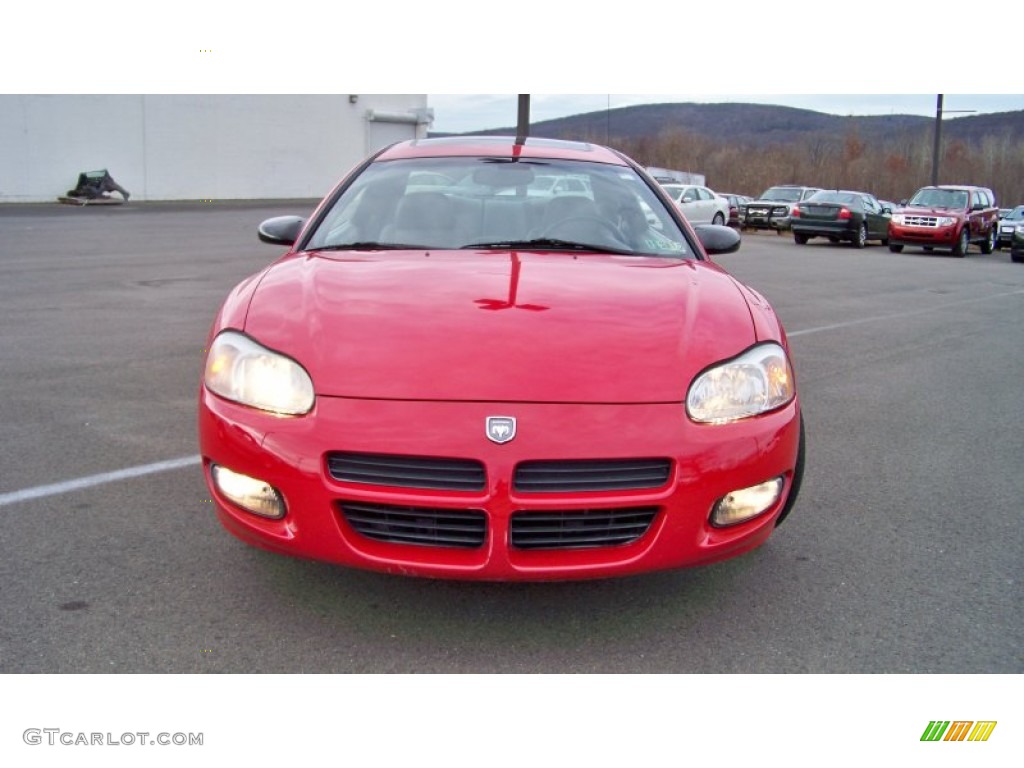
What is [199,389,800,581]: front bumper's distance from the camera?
8.32ft

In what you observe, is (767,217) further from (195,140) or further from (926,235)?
(195,140)

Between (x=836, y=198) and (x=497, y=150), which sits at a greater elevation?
(x=497, y=150)

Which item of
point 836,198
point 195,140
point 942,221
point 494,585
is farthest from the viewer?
point 195,140

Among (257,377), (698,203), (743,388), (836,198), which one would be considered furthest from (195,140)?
(743,388)

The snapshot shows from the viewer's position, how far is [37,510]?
144 inches

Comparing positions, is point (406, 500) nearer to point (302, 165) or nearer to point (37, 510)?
point (37, 510)

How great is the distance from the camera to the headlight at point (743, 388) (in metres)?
2.74

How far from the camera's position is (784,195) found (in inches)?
1267

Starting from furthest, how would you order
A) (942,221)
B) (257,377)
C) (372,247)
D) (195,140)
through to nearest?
(195,140) → (942,221) → (372,247) → (257,377)

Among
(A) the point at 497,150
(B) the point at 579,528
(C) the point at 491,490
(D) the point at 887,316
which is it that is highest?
(A) the point at 497,150

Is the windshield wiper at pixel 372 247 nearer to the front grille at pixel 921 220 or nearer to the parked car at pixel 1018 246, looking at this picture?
the parked car at pixel 1018 246

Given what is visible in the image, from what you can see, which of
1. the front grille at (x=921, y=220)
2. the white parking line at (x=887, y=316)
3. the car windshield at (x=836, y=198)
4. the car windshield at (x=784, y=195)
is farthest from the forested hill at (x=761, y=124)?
the white parking line at (x=887, y=316)

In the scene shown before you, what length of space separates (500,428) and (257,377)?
0.75 metres

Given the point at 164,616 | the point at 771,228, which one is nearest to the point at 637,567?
the point at 164,616
